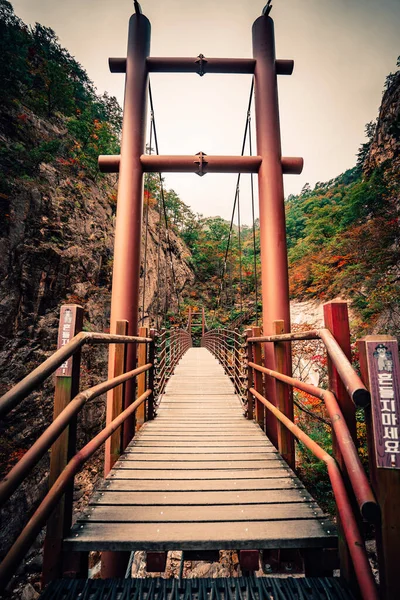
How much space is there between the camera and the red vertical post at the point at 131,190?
122 inches

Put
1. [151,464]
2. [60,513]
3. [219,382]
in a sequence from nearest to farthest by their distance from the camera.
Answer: [60,513], [151,464], [219,382]

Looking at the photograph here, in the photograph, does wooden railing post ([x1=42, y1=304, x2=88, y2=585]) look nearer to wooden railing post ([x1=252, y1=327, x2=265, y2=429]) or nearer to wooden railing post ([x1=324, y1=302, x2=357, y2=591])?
wooden railing post ([x1=324, y1=302, x2=357, y2=591])

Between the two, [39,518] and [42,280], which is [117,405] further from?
[42,280]

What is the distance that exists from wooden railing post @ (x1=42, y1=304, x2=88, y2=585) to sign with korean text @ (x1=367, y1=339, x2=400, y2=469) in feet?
4.04

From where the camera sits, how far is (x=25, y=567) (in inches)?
225

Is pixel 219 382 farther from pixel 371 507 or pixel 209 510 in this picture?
pixel 371 507

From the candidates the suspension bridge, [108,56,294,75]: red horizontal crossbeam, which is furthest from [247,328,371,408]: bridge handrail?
[108,56,294,75]: red horizontal crossbeam

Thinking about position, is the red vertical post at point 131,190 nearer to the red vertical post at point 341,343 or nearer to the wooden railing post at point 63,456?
the wooden railing post at point 63,456

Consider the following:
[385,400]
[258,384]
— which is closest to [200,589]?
[385,400]

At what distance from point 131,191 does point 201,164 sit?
105cm

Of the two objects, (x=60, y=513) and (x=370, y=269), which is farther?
(x=370, y=269)

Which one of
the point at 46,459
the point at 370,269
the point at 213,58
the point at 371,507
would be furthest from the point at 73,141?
the point at 371,507

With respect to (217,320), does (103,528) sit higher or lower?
lower

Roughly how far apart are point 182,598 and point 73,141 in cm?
1604
